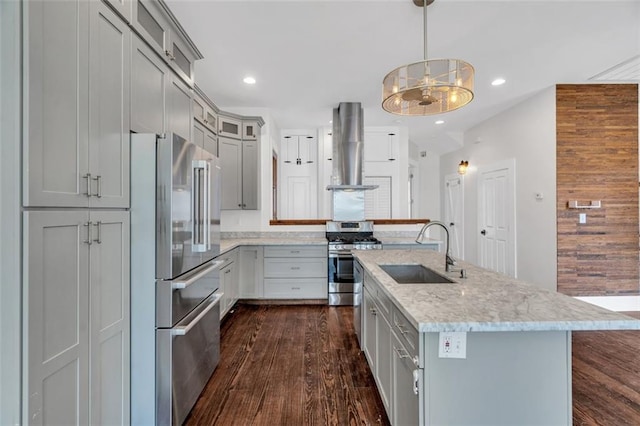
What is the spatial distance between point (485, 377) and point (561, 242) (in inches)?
137

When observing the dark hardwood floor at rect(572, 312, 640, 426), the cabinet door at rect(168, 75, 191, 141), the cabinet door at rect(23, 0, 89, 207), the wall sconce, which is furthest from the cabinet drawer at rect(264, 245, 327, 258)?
the wall sconce

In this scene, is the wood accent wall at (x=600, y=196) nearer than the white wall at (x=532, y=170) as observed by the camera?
Yes

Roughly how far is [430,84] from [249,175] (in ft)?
9.70

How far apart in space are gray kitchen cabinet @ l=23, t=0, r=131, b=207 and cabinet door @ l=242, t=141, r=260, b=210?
2625mm

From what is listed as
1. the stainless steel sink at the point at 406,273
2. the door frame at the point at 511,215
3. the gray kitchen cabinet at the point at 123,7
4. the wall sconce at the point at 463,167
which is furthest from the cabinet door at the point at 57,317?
the wall sconce at the point at 463,167

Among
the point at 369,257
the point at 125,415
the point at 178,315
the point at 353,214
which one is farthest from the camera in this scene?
the point at 353,214

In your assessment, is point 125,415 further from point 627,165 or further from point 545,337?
point 627,165

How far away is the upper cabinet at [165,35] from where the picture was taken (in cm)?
179

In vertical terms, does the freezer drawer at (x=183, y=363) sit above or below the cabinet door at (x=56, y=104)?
below

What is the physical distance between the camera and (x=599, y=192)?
3.71m

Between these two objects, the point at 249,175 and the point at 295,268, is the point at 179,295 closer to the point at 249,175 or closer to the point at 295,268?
the point at 295,268

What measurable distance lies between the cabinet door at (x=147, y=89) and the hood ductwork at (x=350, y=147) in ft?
8.81
